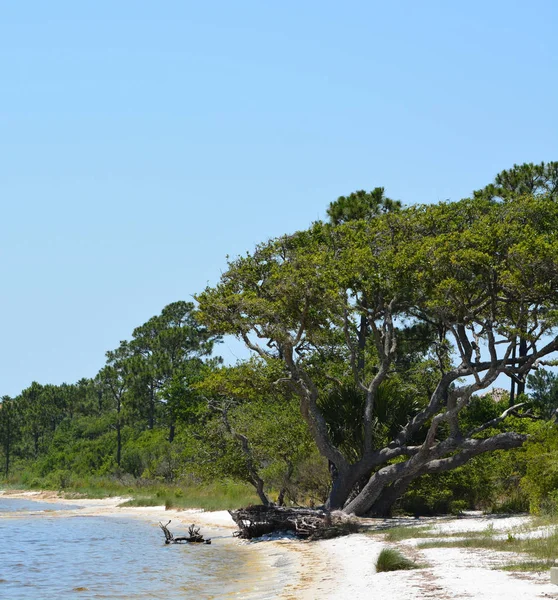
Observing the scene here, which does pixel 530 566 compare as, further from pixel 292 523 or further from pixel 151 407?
pixel 151 407

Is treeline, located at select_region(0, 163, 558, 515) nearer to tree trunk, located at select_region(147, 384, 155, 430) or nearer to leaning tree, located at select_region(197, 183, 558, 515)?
leaning tree, located at select_region(197, 183, 558, 515)

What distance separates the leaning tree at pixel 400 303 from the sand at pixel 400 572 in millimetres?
2878

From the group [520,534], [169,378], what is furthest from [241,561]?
[169,378]

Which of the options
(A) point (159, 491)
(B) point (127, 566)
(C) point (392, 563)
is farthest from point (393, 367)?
(A) point (159, 491)

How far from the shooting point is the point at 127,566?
2248 cm

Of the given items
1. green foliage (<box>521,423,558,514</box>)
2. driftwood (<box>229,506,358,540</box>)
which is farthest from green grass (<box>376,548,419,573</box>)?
driftwood (<box>229,506,358,540</box>)

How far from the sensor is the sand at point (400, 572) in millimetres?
11867

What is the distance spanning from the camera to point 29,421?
306 ft

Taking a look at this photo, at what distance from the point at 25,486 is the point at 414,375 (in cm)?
5401

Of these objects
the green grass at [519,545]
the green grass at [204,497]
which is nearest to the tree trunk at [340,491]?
the green grass at [519,545]

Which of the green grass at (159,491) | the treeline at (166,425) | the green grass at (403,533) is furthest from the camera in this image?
the green grass at (159,491)

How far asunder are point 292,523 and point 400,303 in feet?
26.1

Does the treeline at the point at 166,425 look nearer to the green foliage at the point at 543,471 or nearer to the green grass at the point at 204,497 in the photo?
the green grass at the point at 204,497

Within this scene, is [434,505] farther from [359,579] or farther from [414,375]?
[359,579]
